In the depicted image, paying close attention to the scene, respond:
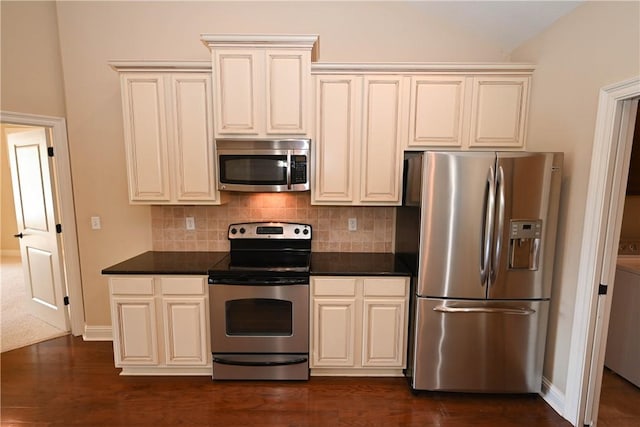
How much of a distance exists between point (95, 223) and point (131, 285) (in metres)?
1.06

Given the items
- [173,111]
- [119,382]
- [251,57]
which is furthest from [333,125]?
[119,382]

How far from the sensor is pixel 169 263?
249 centimetres

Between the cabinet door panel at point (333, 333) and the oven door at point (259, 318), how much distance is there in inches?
3.7

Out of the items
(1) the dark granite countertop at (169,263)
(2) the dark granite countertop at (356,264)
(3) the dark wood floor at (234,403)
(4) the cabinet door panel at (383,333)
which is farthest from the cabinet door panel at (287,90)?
(3) the dark wood floor at (234,403)

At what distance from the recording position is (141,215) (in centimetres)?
289

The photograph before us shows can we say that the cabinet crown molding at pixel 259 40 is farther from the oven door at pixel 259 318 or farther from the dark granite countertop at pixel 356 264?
the oven door at pixel 259 318

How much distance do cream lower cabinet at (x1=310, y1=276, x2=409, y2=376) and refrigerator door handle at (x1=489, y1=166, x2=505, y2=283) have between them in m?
0.60

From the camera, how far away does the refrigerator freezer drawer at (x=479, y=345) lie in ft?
6.81

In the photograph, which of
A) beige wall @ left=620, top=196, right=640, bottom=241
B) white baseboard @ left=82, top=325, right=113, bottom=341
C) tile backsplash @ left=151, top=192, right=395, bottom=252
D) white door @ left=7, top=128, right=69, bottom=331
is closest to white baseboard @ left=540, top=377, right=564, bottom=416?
tile backsplash @ left=151, top=192, right=395, bottom=252

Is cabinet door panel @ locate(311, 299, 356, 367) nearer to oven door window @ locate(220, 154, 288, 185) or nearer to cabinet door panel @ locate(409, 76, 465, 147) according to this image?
oven door window @ locate(220, 154, 288, 185)

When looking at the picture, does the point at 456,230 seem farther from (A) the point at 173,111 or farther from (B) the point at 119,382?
(B) the point at 119,382

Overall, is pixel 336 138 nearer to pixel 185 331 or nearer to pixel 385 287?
pixel 385 287

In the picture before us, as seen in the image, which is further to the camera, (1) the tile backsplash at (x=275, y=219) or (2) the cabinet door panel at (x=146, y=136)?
(1) the tile backsplash at (x=275, y=219)

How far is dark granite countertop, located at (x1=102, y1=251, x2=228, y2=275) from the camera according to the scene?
2289mm
